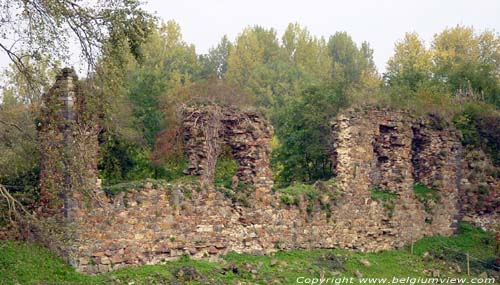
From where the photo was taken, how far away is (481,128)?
2639 cm

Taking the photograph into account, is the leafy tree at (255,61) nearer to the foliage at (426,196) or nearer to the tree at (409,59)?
the tree at (409,59)

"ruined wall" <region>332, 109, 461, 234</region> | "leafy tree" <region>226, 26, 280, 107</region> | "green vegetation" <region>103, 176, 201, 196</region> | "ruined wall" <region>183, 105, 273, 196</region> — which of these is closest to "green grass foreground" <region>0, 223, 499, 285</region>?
"ruined wall" <region>332, 109, 461, 234</region>

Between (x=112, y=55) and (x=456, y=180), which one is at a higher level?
(x=112, y=55)

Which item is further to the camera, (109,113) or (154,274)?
(154,274)

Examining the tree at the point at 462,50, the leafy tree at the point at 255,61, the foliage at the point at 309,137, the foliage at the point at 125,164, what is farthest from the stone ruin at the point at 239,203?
the leafy tree at the point at 255,61

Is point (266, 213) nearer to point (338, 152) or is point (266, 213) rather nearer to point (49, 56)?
point (338, 152)

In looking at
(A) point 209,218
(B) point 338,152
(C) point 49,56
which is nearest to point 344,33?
(B) point 338,152

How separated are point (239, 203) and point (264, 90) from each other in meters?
36.4

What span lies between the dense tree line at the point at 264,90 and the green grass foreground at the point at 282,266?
76.3 inches

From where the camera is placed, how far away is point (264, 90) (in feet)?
180

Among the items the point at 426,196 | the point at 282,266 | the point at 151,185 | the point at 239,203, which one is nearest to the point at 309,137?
the point at 426,196

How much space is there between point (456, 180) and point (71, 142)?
14098 millimetres

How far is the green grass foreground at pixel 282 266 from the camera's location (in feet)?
48.4

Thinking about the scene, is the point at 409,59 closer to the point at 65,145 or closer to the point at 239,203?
the point at 239,203
